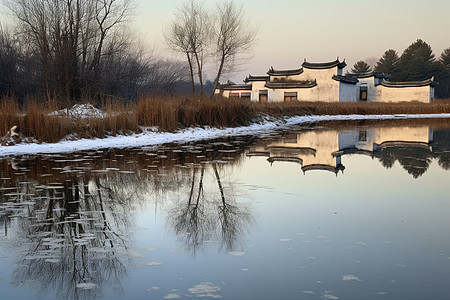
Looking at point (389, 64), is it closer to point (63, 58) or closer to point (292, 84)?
point (292, 84)

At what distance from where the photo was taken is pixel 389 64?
78312 mm

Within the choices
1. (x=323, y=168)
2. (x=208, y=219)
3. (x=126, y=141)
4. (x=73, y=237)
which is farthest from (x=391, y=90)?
(x=73, y=237)

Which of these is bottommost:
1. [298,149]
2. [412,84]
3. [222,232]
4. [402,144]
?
[222,232]

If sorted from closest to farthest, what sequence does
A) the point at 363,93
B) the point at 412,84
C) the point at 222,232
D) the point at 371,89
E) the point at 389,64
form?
1. the point at 222,232
2. the point at 412,84
3. the point at 371,89
4. the point at 363,93
5. the point at 389,64

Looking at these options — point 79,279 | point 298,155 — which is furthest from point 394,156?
point 79,279

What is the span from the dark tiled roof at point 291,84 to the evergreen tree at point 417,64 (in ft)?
95.2

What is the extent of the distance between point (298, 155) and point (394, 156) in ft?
7.97

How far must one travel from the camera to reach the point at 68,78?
67.2 feet

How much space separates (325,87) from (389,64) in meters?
33.7

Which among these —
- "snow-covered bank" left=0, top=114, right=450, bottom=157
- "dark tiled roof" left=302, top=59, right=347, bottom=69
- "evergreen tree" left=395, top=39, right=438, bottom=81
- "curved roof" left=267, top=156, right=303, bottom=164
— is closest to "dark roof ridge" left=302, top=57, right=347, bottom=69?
"dark tiled roof" left=302, top=59, right=347, bottom=69

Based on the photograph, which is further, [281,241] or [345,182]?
[345,182]

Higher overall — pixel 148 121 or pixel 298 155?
pixel 148 121

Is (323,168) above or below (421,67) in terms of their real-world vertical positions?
below

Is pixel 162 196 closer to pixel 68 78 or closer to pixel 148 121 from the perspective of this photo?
pixel 148 121
